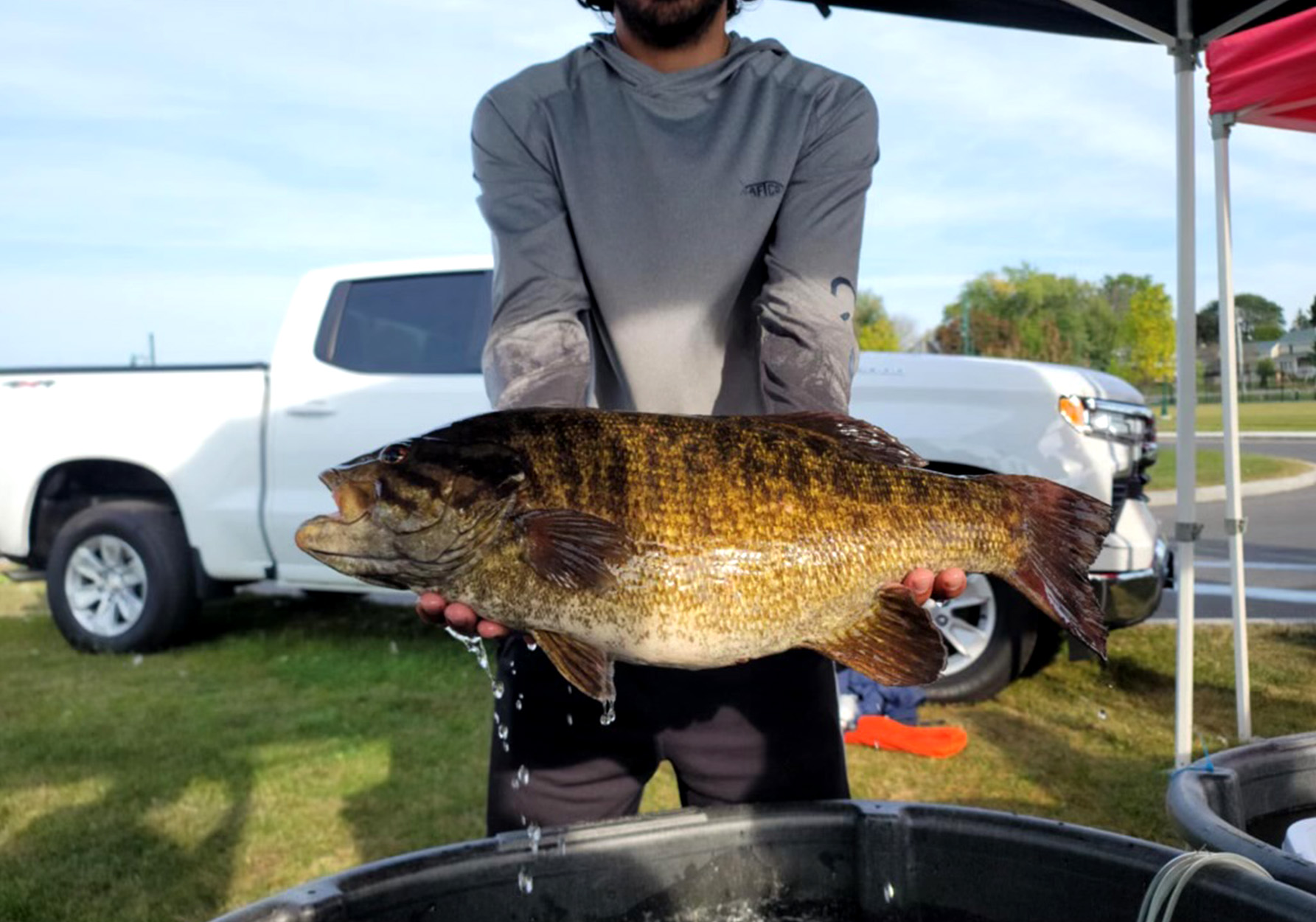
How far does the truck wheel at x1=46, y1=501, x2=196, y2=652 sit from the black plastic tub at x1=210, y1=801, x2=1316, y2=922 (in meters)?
6.24

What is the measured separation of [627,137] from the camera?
2.20m

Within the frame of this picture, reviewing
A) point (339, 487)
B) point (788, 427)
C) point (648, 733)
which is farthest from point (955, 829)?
point (339, 487)

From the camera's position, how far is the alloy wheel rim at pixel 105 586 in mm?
7363

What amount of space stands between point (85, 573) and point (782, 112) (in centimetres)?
685

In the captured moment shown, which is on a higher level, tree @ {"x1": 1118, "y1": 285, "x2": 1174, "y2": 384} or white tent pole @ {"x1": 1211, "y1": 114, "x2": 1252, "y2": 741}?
tree @ {"x1": 1118, "y1": 285, "x2": 1174, "y2": 384}

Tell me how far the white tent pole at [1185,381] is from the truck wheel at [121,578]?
603 centimetres

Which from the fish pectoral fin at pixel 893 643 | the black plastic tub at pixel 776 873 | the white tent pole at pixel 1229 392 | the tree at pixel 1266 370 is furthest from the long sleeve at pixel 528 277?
the tree at pixel 1266 370

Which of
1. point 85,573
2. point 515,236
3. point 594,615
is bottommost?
point 85,573

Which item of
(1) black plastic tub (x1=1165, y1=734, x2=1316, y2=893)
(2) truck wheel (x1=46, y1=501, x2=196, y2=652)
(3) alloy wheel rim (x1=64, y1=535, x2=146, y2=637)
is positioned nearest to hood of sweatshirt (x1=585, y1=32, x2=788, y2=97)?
(1) black plastic tub (x1=1165, y1=734, x2=1316, y2=893)

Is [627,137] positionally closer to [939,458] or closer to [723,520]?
[723,520]

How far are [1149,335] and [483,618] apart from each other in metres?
44.0

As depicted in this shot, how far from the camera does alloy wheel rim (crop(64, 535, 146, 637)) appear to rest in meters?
7.36

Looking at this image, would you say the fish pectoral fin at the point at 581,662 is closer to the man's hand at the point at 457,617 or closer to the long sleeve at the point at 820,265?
the man's hand at the point at 457,617

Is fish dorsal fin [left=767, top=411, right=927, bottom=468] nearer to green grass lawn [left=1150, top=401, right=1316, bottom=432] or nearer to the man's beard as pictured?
the man's beard
